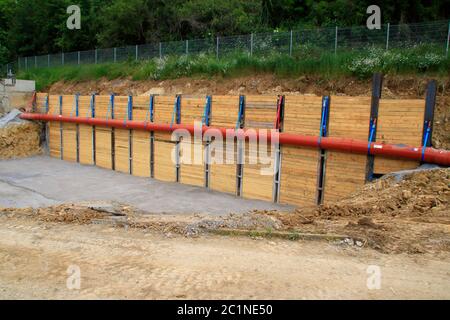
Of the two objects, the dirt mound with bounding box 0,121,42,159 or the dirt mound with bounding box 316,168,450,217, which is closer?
the dirt mound with bounding box 316,168,450,217

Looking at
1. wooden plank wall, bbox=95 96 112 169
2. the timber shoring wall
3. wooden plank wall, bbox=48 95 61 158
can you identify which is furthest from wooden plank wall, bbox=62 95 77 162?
wooden plank wall, bbox=95 96 112 169

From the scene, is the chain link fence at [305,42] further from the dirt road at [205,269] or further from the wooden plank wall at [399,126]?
the dirt road at [205,269]

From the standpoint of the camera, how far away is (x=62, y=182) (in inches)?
680

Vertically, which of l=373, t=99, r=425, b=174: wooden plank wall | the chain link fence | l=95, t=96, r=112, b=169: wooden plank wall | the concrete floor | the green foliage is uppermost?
the green foliage

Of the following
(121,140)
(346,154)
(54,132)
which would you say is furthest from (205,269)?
(54,132)

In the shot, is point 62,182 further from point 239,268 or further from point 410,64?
point 410,64

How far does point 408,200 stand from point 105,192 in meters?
10.6

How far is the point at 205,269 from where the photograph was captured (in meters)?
6.21

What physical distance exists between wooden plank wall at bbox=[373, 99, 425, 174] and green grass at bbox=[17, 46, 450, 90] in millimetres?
4561

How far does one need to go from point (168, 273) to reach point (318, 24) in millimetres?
25470

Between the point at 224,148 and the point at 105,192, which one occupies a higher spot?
the point at 224,148

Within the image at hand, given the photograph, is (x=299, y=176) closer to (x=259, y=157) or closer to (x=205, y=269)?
(x=259, y=157)

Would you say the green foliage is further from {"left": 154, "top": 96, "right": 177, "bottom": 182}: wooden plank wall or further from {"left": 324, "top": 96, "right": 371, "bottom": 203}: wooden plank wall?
{"left": 154, "top": 96, "right": 177, "bottom": 182}: wooden plank wall

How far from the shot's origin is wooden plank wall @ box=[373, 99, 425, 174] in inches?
431
